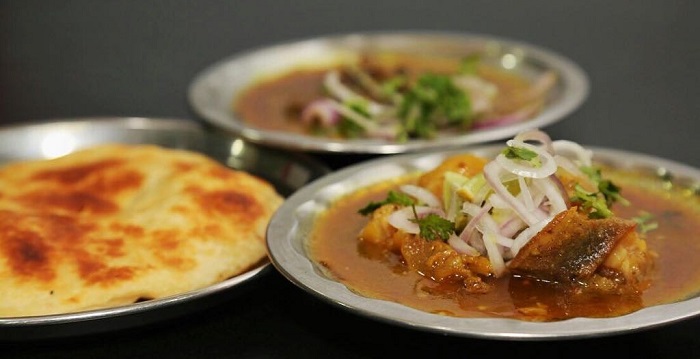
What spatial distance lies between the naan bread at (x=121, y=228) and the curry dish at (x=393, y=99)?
839 mm

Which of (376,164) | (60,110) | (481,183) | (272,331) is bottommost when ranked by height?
(60,110)

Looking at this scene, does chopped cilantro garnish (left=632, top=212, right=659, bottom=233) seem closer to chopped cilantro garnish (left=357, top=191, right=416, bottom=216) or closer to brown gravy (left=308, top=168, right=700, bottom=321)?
brown gravy (left=308, top=168, right=700, bottom=321)

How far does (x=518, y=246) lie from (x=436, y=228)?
0.80ft

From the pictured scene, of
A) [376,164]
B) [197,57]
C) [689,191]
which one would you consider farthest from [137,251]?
[197,57]

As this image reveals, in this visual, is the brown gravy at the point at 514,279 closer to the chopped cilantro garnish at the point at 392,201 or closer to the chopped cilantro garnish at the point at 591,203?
the chopped cilantro garnish at the point at 392,201

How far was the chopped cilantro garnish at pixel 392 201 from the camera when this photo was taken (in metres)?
3.04

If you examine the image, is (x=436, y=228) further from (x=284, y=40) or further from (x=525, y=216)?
(x=284, y=40)

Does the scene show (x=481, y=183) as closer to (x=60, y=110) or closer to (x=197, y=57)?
(x=60, y=110)

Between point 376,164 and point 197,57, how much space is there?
3227mm

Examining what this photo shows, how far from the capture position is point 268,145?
429 cm

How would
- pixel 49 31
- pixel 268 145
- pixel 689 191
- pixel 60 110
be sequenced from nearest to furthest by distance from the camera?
pixel 689 191
pixel 268 145
pixel 60 110
pixel 49 31

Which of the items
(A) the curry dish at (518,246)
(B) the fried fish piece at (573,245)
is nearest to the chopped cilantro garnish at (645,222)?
(A) the curry dish at (518,246)

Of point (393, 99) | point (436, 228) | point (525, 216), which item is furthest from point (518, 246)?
point (393, 99)

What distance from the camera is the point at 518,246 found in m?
2.75
